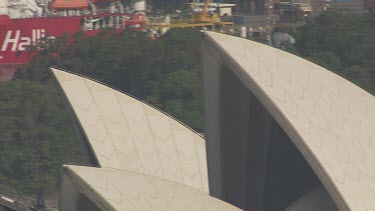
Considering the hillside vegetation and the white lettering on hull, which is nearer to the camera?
the hillside vegetation

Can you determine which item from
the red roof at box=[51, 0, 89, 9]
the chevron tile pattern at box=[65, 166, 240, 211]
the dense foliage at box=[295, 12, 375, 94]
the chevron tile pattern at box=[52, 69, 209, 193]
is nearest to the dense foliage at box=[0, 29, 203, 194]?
the dense foliage at box=[295, 12, 375, 94]

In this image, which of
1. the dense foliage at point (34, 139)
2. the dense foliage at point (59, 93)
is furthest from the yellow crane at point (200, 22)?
the dense foliage at point (34, 139)

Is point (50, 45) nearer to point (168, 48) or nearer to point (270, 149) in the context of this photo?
point (168, 48)

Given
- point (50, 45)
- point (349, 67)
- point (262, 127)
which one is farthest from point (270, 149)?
point (50, 45)

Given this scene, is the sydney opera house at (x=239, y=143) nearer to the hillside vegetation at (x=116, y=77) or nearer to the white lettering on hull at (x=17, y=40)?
the hillside vegetation at (x=116, y=77)

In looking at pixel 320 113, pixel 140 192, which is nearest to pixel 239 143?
pixel 320 113

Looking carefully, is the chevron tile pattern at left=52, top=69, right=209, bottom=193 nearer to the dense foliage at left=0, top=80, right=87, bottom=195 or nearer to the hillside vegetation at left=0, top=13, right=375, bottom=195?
the hillside vegetation at left=0, top=13, right=375, bottom=195
